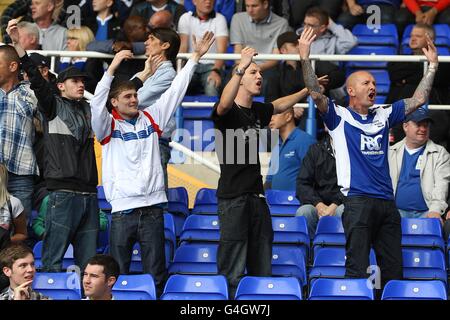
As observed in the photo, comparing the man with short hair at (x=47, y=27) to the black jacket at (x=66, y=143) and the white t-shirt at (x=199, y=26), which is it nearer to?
the white t-shirt at (x=199, y=26)

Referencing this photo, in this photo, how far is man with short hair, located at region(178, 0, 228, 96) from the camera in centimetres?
1302

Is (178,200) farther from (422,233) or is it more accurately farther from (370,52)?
(370,52)

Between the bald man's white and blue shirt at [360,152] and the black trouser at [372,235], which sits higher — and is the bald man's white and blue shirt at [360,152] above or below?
above

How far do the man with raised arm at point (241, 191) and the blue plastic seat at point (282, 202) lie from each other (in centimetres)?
137

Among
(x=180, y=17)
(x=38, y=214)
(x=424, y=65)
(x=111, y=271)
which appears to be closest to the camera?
(x=111, y=271)

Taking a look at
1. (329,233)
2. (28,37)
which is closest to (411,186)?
(329,233)

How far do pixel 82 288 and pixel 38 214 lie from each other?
1204 mm

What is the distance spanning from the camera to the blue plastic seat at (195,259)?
32.8 feet

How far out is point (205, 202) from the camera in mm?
11242

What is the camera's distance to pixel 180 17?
45.8ft

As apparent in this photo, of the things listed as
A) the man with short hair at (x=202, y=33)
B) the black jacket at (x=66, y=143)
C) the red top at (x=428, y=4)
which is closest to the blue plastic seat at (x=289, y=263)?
the black jacket at (x=66, y=143)

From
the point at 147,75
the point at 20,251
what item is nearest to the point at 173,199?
the point at 147,75

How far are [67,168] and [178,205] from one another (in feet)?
4.69

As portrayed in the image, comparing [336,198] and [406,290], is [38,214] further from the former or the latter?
[406,290]
